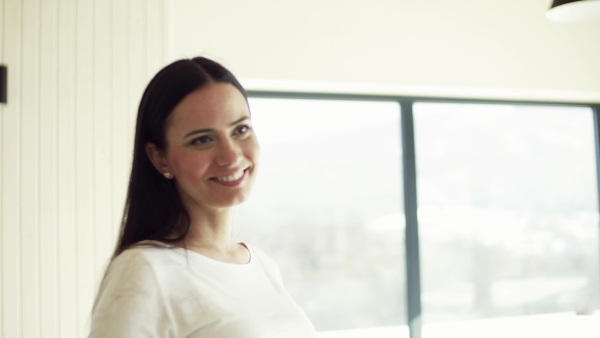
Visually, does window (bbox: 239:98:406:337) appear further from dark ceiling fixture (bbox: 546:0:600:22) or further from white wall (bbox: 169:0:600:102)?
dark ceiling fixture (bbox: 546:0:600:22)

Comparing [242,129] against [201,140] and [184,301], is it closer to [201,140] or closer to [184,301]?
[201,140]

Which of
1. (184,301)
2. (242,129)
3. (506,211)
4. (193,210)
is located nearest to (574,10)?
(242,129)

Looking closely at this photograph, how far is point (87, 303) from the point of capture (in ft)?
8.43

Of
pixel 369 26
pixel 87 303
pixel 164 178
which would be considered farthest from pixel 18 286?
pixel 369 26

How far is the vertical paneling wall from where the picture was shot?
247 cm

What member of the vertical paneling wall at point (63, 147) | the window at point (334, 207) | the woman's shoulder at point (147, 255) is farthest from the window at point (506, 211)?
the woman's shoulder at point (147, 255)

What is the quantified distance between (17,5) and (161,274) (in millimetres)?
1771

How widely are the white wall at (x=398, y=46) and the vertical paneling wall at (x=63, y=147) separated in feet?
1.66

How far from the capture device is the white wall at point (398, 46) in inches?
127

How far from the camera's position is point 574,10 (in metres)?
1.82

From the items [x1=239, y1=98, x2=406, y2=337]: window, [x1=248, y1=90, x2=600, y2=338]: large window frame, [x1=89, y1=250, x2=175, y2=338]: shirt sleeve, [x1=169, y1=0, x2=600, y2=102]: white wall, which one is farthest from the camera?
[x1=248, y1=90, x2=600, y2=338]: large window frame

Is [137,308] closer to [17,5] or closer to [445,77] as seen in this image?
[17,5]

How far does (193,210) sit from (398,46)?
2.44 m

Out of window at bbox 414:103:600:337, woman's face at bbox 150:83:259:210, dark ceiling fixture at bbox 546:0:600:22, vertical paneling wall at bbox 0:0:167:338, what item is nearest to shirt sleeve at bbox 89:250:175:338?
woman's face at bbox 150:83:259:210
